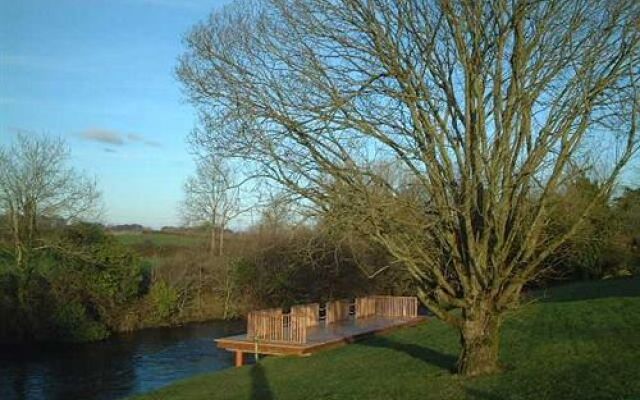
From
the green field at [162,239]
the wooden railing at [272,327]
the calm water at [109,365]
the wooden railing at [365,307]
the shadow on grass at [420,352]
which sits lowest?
the calm water at [109,365]

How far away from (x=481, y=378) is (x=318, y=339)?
405 inches

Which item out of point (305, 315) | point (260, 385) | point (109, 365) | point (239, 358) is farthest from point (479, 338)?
point (109, 365)

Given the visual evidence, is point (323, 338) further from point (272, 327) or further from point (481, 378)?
point (481, 378)

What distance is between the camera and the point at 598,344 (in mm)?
11828

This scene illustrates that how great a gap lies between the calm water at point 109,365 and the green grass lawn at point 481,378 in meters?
5.26

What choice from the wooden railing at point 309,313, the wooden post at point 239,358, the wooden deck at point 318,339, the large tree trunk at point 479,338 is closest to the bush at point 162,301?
the wooden deck at point 318,339

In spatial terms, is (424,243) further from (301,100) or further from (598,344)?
(598,344)

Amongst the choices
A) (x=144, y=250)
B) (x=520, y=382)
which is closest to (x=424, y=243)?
(x=520, y=382)

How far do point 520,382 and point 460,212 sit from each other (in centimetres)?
244

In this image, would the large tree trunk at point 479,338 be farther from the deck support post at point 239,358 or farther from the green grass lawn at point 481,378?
the deck support post at point 239,358

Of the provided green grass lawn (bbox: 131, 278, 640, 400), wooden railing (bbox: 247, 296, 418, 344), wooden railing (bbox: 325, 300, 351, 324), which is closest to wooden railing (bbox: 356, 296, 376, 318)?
wooden railing (bbox: 247, 296, 418, 344)

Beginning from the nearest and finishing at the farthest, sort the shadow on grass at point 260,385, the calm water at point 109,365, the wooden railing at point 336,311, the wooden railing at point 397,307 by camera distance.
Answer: the shadow on grass at point 260,385
the calm water at point 109,365
the wooden railing at point 336,311
the wooden railing at point 397,307

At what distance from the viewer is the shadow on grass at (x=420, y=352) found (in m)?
12.3

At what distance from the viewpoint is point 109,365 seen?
23672 millimetres
